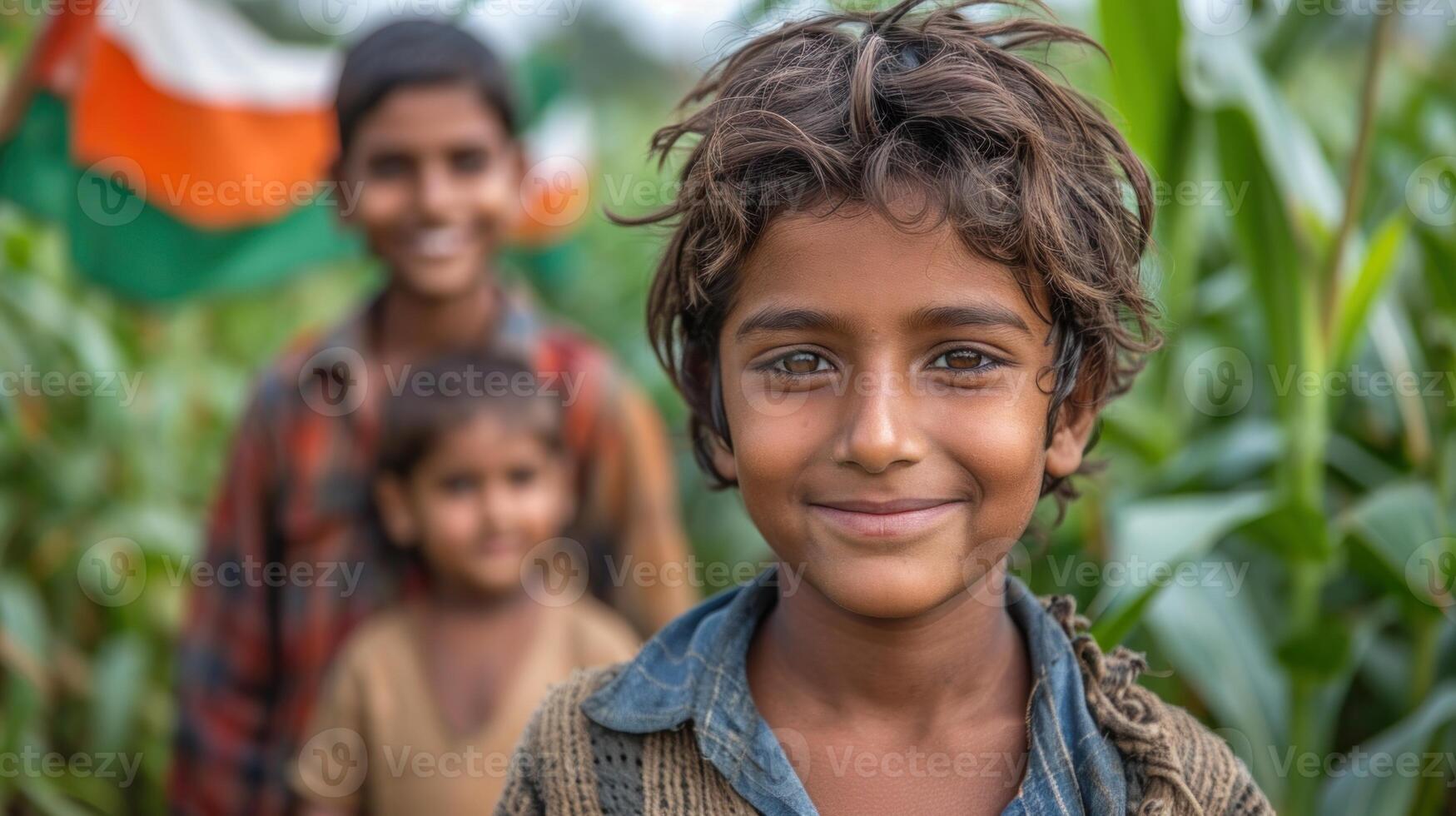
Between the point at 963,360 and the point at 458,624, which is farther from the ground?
the point at 963,360

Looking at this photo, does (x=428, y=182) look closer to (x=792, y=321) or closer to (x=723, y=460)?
(x=723, y=460)

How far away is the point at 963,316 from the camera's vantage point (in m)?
1.22

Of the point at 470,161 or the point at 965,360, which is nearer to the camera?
the point at 965,360

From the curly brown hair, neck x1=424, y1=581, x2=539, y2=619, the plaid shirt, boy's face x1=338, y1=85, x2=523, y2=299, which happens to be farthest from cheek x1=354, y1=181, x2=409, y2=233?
the curly brown hair

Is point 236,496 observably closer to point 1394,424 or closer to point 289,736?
point 289,736

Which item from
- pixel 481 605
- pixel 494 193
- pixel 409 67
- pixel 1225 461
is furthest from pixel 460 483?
pixel 1225 461

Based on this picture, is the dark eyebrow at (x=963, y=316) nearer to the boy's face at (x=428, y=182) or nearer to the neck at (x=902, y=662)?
the neck at (x=902, y=662)

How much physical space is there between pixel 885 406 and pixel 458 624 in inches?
59.9

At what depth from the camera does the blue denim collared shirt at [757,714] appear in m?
1.25

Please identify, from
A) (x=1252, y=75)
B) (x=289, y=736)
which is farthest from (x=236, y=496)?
(x=1252, y=75)

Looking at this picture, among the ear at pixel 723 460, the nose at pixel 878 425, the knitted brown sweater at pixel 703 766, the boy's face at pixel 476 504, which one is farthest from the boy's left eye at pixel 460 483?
the nose at pixel 878 425

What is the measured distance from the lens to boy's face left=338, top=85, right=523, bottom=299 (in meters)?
2.57

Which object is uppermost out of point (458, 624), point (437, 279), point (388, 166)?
point (388, 166)

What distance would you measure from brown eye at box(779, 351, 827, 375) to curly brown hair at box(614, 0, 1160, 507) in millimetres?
109
